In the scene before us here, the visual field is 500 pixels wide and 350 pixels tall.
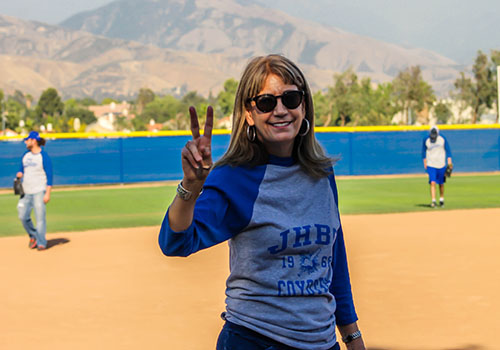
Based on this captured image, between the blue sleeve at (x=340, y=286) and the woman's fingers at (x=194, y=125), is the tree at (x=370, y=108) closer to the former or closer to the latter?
the blue sleeve at (x=340, y=286)

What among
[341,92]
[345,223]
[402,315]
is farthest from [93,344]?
[341,92]

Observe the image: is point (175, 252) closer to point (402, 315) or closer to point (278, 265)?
point (278, 265)

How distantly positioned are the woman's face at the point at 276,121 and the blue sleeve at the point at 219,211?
14 centimetres

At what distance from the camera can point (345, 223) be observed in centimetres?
A: 1387

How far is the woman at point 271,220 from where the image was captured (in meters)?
2.46

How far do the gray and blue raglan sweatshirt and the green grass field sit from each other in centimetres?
1255

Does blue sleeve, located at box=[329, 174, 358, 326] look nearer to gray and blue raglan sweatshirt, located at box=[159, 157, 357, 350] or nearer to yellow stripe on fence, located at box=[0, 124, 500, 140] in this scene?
gray and blue raglan sweatshirt, located at box=[159, 157, 357, 350]

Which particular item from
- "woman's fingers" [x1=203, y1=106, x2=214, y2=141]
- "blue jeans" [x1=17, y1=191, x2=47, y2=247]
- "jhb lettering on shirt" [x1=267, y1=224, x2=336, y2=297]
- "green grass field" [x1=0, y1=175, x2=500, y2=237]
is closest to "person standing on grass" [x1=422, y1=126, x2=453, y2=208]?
"green grass field" [x1=0, y1=175, x2=500, y2=237]

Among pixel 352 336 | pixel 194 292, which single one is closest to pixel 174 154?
pixel 194 292

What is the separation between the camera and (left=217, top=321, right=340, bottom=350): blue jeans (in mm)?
2469

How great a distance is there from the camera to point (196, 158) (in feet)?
7.18

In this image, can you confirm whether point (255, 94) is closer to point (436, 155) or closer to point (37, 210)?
point (37, 210)

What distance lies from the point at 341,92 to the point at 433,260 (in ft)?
261

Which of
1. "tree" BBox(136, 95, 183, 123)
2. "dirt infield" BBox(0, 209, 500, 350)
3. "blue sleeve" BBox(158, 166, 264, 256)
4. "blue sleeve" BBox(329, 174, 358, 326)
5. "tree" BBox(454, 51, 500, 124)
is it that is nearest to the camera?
"blue sleeve" BBox(158, 166, 264, 256)
